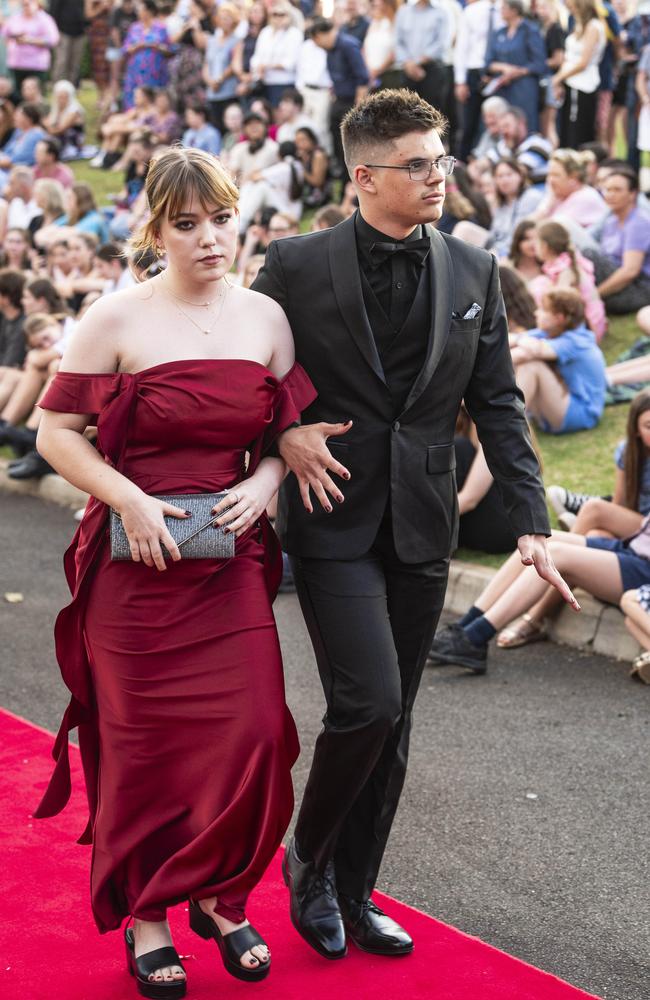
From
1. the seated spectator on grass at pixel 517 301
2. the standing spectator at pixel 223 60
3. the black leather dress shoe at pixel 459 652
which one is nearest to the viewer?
the black leather dress shoe at pixel 459 652

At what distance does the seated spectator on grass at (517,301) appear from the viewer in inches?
360

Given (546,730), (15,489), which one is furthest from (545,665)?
(15,489)

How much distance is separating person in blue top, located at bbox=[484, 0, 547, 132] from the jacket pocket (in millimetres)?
11035

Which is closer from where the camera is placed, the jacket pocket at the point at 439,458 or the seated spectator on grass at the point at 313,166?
the jacket pocket at the point at 439,458

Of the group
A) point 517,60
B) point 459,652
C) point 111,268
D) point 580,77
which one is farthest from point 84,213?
point 459,652

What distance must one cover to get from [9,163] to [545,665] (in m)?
15.3

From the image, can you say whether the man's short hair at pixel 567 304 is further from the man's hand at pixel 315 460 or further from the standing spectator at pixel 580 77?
the man's hand at pixel 315 460

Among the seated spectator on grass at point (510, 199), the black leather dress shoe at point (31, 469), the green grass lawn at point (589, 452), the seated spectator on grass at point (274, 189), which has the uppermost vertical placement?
the seated spectator on grass at point (510, 199)

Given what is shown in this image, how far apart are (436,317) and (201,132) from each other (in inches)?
562

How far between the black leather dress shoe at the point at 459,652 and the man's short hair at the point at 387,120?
11.0 feet

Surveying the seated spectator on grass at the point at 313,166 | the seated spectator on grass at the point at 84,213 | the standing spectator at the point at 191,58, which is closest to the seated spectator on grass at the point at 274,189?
the seated spectator on grass at the point at 313,166

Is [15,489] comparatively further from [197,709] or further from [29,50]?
[29,50]

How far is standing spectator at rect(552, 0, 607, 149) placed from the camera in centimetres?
1310

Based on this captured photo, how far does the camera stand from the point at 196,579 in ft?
11.7
